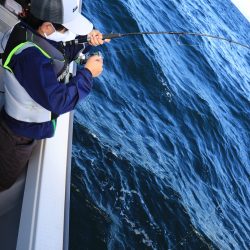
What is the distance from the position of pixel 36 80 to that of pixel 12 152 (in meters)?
0.67

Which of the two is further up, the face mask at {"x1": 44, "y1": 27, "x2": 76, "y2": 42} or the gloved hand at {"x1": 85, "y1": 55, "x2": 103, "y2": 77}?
the face mask at {"x1": 44, "y1": 27, "x2": 76, "y2": 42}

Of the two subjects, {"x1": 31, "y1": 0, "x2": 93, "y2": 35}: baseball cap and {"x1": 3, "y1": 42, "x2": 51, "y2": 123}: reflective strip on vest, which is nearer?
{"x1": 31, "y1": 0, "x2": 93, "y2": 35}: baseball cap

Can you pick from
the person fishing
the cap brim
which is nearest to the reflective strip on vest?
the person fishing

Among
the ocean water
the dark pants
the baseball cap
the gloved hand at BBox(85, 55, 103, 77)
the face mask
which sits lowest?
the ocean water

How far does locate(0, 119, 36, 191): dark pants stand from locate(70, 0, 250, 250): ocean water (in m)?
1.81

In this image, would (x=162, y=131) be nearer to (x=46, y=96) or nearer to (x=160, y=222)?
(x=160, y=222)

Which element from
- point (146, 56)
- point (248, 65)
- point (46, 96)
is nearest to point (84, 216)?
point (46, 96)

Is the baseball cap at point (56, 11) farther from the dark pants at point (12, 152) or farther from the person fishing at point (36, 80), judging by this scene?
the dark pants at point (12, 152)

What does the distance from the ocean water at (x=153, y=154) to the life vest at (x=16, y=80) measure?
2125 millimetres

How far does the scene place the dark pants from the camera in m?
2.84

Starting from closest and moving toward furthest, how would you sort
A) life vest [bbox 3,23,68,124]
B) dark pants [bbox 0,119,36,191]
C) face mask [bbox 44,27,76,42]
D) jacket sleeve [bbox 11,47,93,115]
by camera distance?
jacket sleeve [bbox 11,47,93,115], life vest [bbox 3,23,68,124], face mask [bbox 44,27,76,42], dark pants [bbox 0,119,36,191]

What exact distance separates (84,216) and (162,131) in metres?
3.57

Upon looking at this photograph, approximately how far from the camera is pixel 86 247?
4422 millimetres

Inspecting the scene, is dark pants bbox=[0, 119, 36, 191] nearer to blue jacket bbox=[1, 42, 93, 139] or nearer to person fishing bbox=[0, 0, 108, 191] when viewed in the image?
person fishing bbox=[0, 0, 108, 191]
